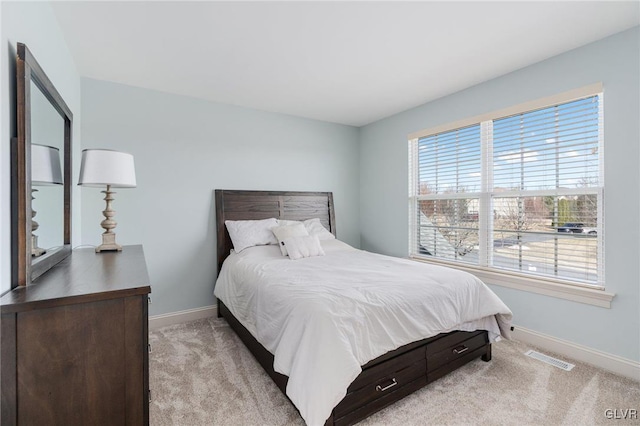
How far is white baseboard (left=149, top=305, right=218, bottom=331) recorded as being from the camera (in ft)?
9.97

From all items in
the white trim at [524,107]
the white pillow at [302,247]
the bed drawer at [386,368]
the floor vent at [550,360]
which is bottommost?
the floor vent at [550,360]

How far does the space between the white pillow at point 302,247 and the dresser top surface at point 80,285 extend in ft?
4.84

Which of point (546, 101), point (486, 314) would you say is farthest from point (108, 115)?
point (546, 101)

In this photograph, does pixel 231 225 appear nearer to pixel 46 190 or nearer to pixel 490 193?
pixel 46 190

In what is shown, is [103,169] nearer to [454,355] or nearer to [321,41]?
[321,41]

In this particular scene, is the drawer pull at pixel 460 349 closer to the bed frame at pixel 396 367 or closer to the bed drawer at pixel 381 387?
the bed frame at pixel 396 367

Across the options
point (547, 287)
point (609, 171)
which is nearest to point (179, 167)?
point (547, 287)

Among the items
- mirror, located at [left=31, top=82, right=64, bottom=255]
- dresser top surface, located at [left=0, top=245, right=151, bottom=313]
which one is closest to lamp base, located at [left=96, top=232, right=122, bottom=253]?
mirror, located at [left=31, top=82, right=64, bottom=255]

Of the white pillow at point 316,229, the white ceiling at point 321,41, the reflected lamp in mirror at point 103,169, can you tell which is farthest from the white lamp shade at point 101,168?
the white pillow at point 316,229

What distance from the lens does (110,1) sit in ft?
5.77

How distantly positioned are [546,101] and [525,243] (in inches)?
49.4

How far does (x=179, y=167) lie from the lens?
319 centimetres

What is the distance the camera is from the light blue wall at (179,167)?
2.87 m

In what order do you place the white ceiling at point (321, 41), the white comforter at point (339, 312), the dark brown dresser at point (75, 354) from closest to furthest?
the dark brown dresser at point (75, 354)
the white comforter at point (339, 312)
the white ceiling at point (321, 41)
